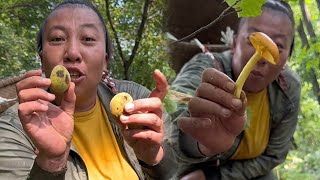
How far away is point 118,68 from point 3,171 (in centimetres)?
336

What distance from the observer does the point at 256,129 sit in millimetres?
2613

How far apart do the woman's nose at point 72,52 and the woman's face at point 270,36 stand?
0.88m

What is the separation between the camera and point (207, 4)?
9.68 feet

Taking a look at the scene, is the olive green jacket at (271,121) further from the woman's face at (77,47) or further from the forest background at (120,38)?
the forest background at (120,38)

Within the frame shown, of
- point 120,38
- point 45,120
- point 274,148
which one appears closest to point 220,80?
point 45,120

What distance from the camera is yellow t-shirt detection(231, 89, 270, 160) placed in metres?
2.56

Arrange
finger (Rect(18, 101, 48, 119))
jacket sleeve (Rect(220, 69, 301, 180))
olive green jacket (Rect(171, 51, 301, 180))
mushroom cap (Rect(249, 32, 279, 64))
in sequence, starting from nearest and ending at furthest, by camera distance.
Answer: finger (Rect(18, 101, 48, 119))
mushroom cap (Rect(249, 32, 279, 64))
olive green jacket (Rect(171, 51, 301, 180))
jacket sleeve (Rect(220, 69, 301, 180))

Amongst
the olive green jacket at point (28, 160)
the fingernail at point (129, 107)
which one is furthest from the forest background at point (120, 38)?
the fingernail at point (129, 107)

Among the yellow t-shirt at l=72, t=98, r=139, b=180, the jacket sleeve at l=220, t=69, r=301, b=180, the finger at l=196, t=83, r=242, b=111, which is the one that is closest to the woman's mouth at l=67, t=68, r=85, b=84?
the yellow t-shirt at l=72, t=98, r=139, b=180

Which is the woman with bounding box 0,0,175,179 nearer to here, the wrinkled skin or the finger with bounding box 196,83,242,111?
the wrinkled skin

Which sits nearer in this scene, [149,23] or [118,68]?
[118,68]

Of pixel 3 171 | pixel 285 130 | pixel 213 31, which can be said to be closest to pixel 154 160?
pixel 3 171

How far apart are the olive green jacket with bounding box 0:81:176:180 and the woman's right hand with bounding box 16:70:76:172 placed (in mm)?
49

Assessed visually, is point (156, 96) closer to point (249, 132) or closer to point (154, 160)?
point (154, 160)
